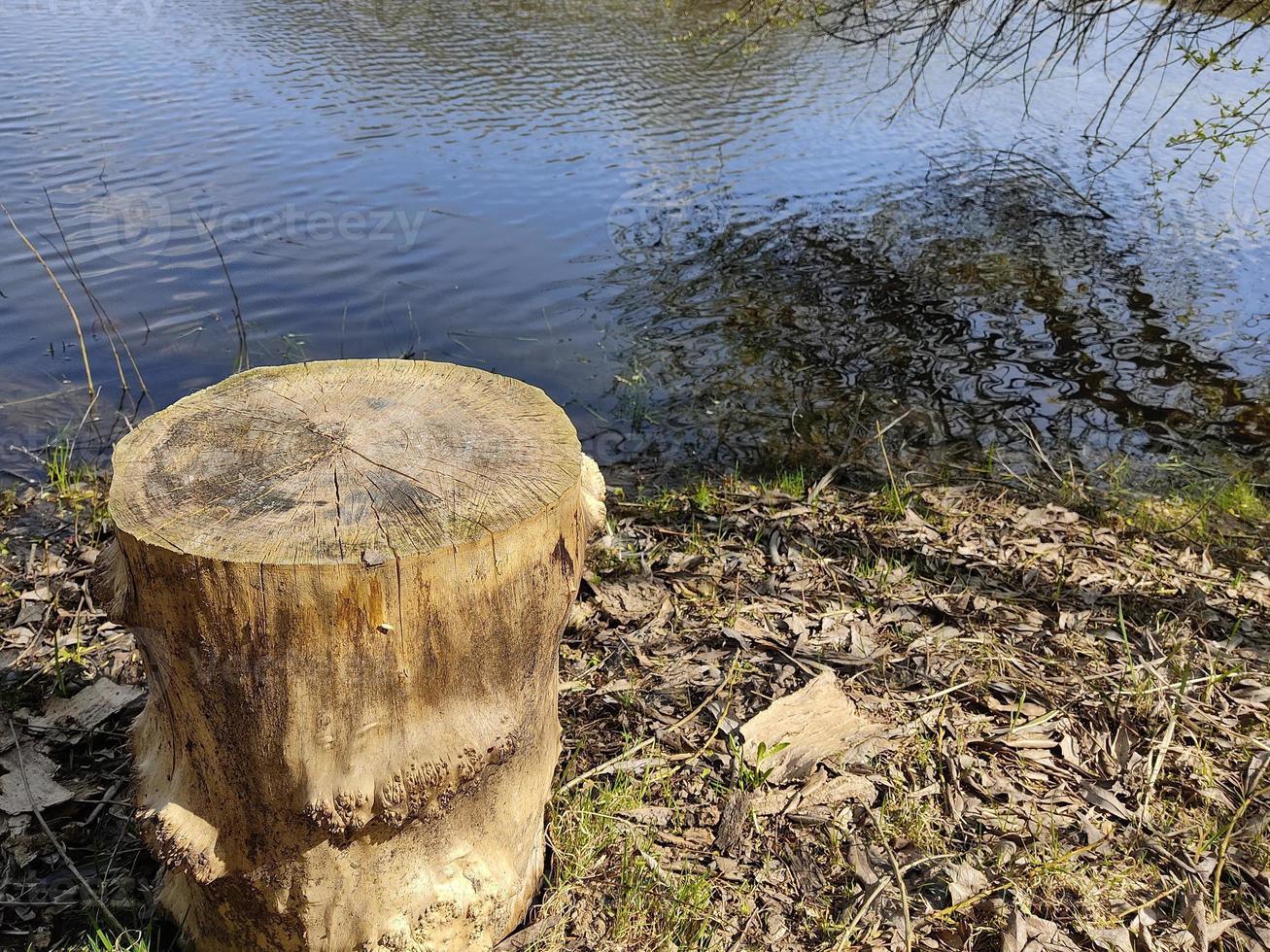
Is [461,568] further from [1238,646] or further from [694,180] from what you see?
[694,180]

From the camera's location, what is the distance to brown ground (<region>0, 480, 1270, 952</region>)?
2445 millimetres

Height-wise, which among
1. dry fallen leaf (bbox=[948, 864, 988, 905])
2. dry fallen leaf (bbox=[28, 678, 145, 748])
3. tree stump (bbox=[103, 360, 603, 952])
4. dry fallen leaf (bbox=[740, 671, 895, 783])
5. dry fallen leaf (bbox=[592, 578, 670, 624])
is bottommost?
dry fallen leaf (bbox=[592, 578, 670, 624])

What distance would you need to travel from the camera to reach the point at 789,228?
9172 mm

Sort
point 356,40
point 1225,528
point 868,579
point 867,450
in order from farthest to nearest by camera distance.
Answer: point 356,40 → point 867,450 → point 1225,528 → point 868,579

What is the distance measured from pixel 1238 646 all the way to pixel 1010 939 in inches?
69.6

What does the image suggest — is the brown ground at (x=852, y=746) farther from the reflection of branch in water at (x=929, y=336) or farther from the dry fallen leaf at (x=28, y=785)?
the reflection of branch in water at (x=929, y=336)

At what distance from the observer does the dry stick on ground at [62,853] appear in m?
2.34

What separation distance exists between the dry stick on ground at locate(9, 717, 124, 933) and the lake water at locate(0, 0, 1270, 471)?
2.83 metres

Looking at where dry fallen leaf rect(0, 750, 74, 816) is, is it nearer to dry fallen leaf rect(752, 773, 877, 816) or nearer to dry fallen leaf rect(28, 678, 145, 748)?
dry fallen leaf rect(28, 678, 145, 748)

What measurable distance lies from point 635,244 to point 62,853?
700 centimetres

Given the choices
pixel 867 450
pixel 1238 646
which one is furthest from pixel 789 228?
pixel 1238 646

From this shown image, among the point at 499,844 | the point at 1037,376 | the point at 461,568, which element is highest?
the point at 461,568

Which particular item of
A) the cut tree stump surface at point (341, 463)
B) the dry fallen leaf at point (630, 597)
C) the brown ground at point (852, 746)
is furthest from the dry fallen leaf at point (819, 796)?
the cut tree stump surface at point (341, 463)

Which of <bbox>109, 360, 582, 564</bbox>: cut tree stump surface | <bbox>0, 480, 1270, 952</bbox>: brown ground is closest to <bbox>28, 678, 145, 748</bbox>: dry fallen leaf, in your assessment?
→ <bbox>0, 480, 1270, 952</bbox>: brown ground
